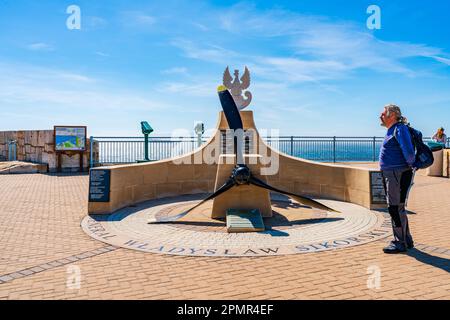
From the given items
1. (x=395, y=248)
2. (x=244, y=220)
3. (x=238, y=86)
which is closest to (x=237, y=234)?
(x=244, y=220)

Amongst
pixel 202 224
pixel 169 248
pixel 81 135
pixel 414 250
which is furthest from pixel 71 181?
pixel 414 250

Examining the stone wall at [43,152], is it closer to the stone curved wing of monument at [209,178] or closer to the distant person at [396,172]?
the stone curved wing of monument at [209,178]

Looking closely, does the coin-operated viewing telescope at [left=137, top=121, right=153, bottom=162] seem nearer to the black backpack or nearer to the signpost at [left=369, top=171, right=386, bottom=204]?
the signpost at [left=369, top=171, right=386, bottom=204]

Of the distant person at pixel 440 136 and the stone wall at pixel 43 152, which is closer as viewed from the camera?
the stone wall at pixel 43 152

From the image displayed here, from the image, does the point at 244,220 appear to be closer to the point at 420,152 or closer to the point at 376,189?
the point at 420,152

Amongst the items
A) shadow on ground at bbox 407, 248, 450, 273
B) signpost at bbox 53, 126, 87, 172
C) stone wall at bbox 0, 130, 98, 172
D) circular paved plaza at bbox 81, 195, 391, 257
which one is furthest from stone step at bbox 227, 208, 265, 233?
stone wall at bbox 0, 130, 98, 172

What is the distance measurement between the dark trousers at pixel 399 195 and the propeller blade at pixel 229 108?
344cm

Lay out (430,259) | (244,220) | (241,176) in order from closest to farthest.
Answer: (430,259) → (244,220) → (241,176)

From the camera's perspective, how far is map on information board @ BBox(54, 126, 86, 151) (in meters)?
16.8

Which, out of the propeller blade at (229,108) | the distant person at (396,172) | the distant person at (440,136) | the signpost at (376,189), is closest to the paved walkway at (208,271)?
the distant person at (396,172)

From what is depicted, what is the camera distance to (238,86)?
1134 centimetres

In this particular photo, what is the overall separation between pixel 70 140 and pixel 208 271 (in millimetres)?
14757

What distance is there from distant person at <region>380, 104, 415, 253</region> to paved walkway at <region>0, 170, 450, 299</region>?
28 centimetres

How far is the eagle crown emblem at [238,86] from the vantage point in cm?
1130
